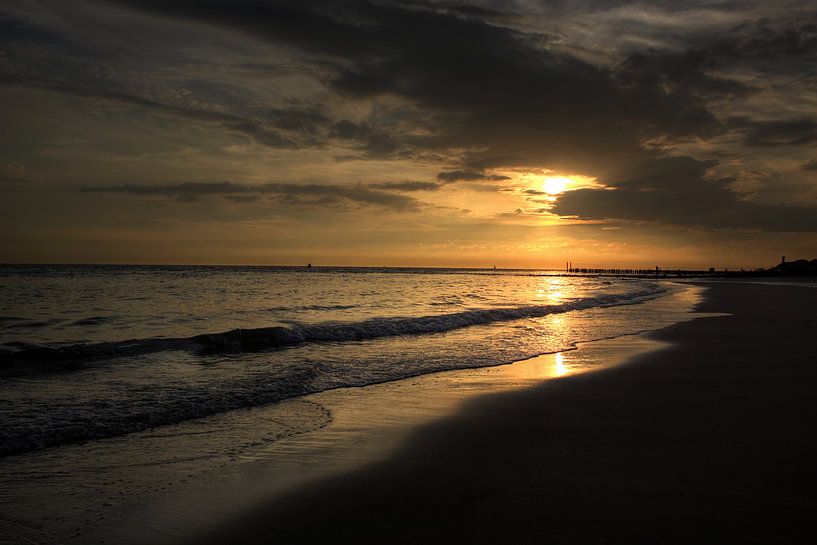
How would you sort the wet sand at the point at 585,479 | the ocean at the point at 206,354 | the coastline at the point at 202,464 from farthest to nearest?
1. the ocean at the point at 206,354
2. the coastline at the point at 202,464
3. the wet sand at the point at 585,479

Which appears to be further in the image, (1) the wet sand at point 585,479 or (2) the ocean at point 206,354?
(2) the ocean at point 206,354

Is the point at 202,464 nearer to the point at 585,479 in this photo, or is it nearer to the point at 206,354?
the point at 585,479

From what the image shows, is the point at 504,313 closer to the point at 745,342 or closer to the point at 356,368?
the point at 745,342

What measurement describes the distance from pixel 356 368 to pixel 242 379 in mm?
2465

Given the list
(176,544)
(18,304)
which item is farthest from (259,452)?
(18,304)

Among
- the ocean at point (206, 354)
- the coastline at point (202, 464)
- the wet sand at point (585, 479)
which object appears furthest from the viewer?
the ocean at point (206, 354)

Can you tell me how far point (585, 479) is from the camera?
16.1 ft

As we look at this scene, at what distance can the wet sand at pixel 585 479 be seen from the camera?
394cm

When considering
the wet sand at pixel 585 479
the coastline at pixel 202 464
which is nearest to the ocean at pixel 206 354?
the coastline at pixel 202 464

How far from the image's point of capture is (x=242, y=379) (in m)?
10.3

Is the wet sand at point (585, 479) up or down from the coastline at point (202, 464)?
up

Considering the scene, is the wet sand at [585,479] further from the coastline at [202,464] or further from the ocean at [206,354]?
the ocean at [206,354]

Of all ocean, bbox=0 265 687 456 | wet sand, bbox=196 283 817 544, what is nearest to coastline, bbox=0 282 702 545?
wet sand, bbox=196 283 817 544

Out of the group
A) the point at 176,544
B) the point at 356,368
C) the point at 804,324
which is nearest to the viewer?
the point at 176,544
